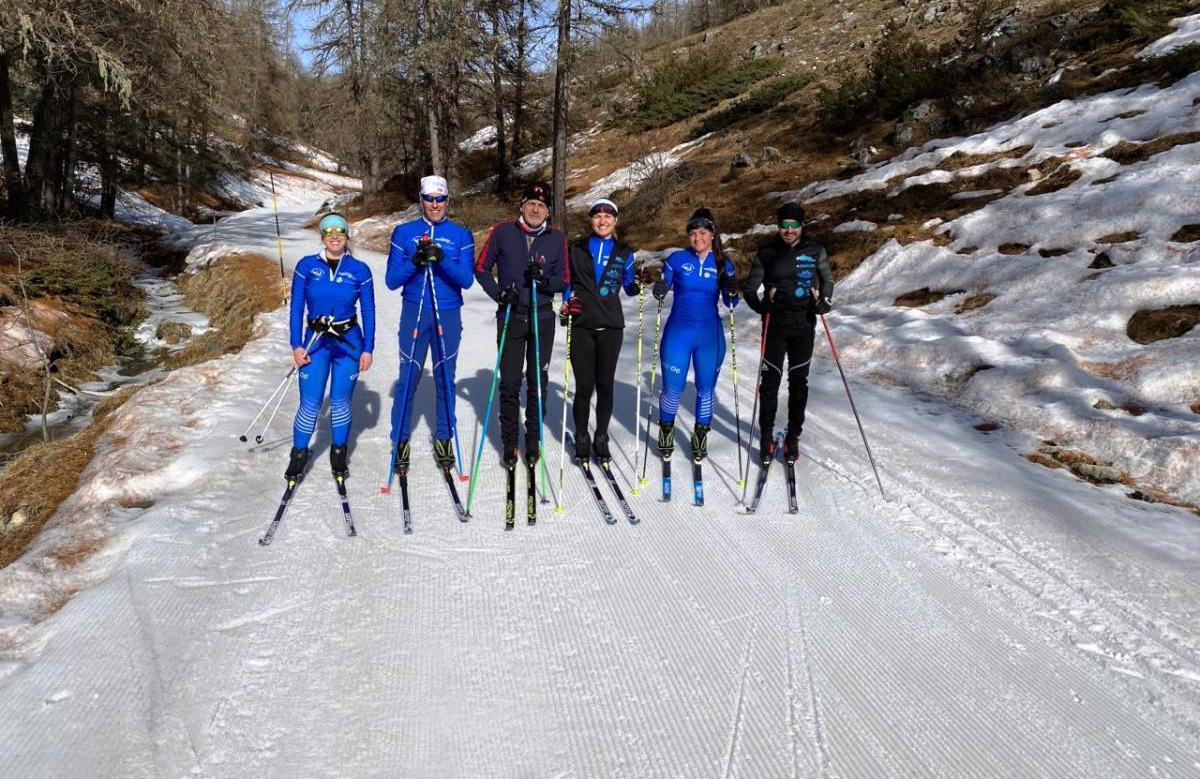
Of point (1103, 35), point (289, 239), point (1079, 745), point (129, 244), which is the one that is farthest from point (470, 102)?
point (1079, 745)

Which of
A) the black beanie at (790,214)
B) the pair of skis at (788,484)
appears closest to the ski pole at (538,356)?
the pair of skis at (788,484)

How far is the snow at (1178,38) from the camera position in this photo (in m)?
15.2

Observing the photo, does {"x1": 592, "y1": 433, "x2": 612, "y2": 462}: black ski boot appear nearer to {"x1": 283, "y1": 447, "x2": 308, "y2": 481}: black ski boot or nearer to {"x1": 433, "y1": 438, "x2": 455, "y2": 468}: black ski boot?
{"x1": 433, "y1": 438, "x2": 455, "y2": 468}: black ski boot

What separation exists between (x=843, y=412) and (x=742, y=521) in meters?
3.03

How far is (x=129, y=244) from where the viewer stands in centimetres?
2306

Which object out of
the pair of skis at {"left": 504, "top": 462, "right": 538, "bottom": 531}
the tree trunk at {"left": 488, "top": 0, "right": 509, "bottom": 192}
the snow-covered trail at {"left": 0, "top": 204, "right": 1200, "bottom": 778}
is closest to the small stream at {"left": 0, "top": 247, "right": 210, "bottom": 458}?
the snow-covered trail at {"left": 0, "top": 204, "right": 1200, "bottom": 778}

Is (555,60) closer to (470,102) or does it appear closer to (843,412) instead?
(470,102)

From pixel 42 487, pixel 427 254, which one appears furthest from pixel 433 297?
pixel 42 487

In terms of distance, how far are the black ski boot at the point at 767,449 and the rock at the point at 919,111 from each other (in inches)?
652

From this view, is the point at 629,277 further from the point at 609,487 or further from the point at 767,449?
the point at 767,449

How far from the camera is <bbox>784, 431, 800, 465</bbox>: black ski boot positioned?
637 cm

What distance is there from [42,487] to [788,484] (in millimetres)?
6709

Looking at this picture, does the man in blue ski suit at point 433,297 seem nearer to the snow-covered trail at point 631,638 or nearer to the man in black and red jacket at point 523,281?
the man in black and red jacket at point 523,281

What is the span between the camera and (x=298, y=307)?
5.39m
